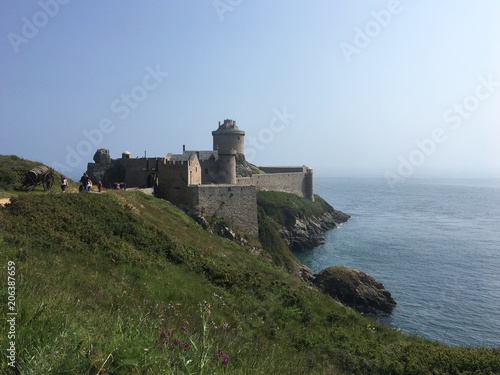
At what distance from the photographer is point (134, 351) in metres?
4.61

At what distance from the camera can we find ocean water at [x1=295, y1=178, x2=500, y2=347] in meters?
29.1

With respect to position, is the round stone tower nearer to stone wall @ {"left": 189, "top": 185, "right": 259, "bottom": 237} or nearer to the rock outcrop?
the rock outcrop

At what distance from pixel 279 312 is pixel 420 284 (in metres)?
29.0

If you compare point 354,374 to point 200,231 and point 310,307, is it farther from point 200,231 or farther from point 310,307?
point 200,231

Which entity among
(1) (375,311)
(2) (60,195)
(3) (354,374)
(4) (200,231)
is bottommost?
(1) (375,311)

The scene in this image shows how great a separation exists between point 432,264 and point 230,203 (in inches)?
1050

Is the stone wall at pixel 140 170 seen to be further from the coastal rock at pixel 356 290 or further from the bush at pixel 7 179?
the coastal rock at pixel 356 290

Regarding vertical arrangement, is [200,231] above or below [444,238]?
above

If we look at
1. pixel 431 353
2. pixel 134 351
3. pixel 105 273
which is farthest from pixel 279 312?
pixel 134 351

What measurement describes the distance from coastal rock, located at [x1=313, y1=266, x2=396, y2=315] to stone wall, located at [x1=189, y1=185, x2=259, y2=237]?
25.9 feet

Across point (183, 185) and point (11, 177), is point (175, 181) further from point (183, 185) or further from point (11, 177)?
point (11, 177)

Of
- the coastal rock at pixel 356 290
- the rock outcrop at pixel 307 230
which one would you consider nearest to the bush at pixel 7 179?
the coastal rock at pixel 356 290

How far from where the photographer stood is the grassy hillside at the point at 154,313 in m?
4.63

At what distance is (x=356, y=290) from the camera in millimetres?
33719
